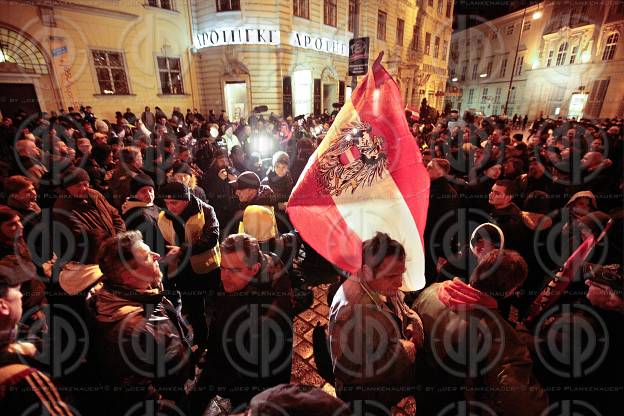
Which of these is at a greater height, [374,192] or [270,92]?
[270,92]

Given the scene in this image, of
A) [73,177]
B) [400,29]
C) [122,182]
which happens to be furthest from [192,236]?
[400,29]

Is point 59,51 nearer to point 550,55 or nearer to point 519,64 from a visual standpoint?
point 550,55

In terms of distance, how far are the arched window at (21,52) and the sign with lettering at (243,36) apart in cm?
737

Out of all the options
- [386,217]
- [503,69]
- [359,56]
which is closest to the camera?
[386,217]

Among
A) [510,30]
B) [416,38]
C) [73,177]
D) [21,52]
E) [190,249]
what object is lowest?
[190,249]

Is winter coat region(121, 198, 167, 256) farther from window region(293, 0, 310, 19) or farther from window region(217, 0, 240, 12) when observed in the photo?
window region(293, 0, 310, 19)

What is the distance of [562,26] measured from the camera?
30953 mm

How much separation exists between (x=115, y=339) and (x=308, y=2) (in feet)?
64.2

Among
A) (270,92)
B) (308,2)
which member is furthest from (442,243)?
(308,2)

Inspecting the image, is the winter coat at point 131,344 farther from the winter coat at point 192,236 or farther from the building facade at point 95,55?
the building facade at point 95,55

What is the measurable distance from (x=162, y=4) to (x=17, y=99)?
25.6 feet

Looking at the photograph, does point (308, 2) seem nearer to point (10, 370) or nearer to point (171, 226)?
point (171, 226)

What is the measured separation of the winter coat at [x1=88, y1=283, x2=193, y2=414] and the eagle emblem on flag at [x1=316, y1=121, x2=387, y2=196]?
1.71 meters

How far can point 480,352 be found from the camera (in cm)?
188
